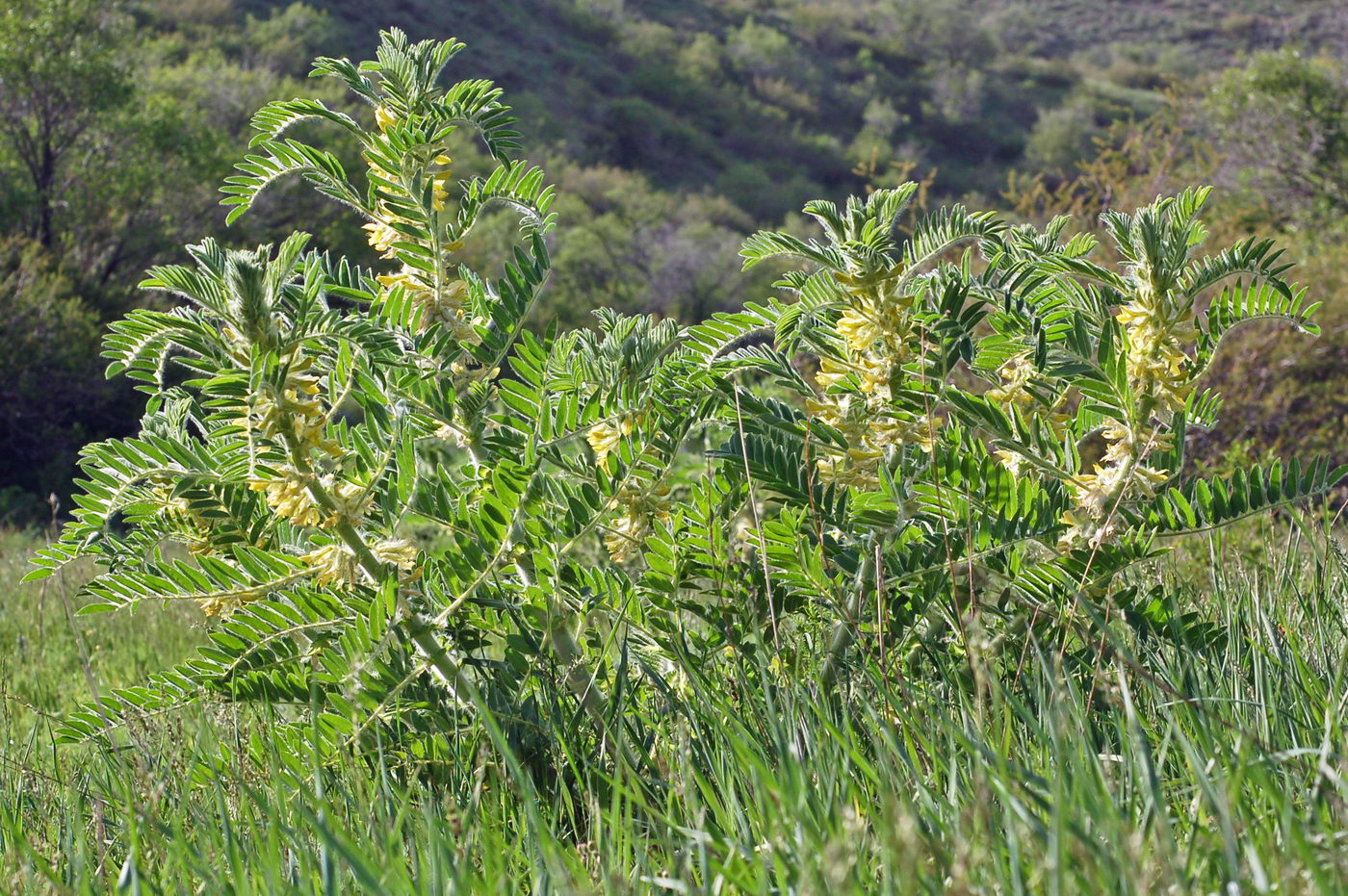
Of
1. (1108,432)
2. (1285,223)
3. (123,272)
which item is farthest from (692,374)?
(1285,223)

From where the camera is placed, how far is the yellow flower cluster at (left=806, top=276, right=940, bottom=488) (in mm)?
1578

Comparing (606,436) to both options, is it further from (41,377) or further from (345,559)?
(41,377)

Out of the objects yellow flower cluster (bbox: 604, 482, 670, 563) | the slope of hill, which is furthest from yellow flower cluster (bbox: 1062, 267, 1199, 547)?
the slope of hill

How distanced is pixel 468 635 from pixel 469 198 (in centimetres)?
68

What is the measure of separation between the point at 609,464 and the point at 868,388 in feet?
1.31

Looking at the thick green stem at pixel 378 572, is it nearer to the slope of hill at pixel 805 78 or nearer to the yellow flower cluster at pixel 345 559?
the yellow flower cluster at pixel 345 559

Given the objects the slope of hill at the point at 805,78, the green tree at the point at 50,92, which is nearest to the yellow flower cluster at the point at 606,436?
the green tree at the point at 50,92

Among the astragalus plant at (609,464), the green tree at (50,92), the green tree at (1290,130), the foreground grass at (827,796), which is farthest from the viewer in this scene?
the green tree at (1290,130)

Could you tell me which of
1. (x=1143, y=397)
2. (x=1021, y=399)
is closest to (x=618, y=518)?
(x=1021, y=399)

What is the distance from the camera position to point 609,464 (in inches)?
63.8

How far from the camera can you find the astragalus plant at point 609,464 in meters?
A: 1.50

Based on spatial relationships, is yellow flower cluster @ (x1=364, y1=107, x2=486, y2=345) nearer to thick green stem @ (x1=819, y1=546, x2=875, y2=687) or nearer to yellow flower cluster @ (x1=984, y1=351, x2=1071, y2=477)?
thick green stem @ (x1=819, y1=546, x2=875, y2=687)

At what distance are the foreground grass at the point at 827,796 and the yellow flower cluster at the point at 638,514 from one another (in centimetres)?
23

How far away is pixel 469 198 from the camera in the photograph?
1695 millimetres
